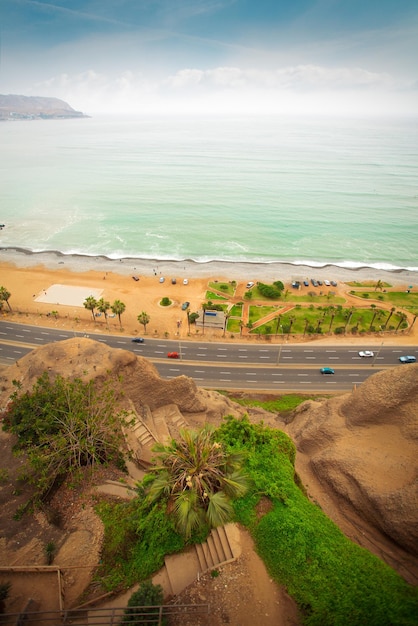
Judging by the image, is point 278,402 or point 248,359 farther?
point 248,359

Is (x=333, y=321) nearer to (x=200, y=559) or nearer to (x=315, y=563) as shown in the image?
(x=315, y=563)

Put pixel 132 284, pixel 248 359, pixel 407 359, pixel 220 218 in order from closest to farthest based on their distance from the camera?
pixel 407 359, pixel 248 359, pixel 132 284, pixel 220 218

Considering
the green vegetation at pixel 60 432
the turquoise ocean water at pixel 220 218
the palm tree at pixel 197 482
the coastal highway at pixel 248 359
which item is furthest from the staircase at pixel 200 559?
the turquoise ocean water at pixel 220 218

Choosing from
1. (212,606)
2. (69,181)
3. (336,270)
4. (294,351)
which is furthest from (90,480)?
(69,181)

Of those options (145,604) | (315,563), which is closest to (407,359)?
(315,563)

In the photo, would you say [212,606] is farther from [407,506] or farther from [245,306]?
[245,306]

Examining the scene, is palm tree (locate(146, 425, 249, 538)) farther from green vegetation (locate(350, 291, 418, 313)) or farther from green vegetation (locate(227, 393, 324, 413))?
green vegetation (locate(350, 291, 418, 313))
